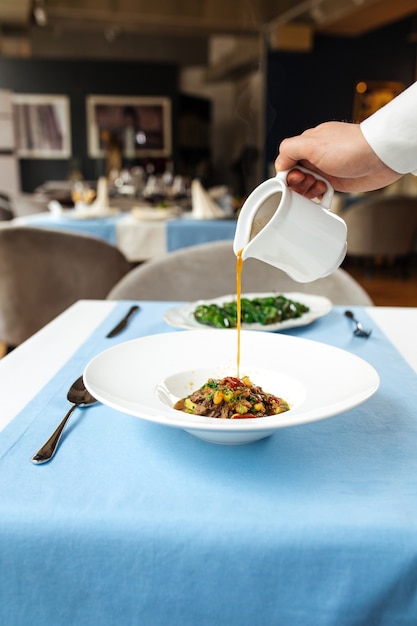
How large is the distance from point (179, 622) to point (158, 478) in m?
0.11

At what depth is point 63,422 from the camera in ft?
1.99

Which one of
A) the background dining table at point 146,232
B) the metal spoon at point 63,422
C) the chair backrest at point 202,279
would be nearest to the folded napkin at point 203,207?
the background dining table at point 146,232

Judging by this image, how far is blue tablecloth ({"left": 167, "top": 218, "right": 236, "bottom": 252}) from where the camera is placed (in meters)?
2.85

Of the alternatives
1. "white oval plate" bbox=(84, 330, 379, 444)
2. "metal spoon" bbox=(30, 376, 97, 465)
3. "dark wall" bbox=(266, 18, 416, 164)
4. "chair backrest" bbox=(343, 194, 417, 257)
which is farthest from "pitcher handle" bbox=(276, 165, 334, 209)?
"dark wall" bbox=(266, 18, 416, 164)

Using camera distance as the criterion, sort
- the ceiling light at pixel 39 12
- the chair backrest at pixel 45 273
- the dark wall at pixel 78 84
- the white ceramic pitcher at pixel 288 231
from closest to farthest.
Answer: the white ceramic pitcher at pixel 288 231
the chair backrest at pixel 45 273
the ceiling light at pixel 39 12
the dark wall at pixel 78 84

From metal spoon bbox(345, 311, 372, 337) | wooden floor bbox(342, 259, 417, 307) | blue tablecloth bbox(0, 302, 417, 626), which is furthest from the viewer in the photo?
wooden floor bbox(342, 259, 417, 307)

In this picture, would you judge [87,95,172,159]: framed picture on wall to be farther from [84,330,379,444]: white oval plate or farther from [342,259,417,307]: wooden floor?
[84,330,379,444]: white oval plate

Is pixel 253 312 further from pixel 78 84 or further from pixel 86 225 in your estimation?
pixel 78 84

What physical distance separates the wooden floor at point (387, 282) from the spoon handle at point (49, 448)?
4.16 m

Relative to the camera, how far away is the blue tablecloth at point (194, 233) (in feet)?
9.36

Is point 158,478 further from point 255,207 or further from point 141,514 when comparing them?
point 255,207

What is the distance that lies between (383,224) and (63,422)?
17.0 feet

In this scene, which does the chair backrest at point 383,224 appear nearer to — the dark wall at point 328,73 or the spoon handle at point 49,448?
the dark wall at point 328,73

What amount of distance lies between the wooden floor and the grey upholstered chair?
233 millimetres
